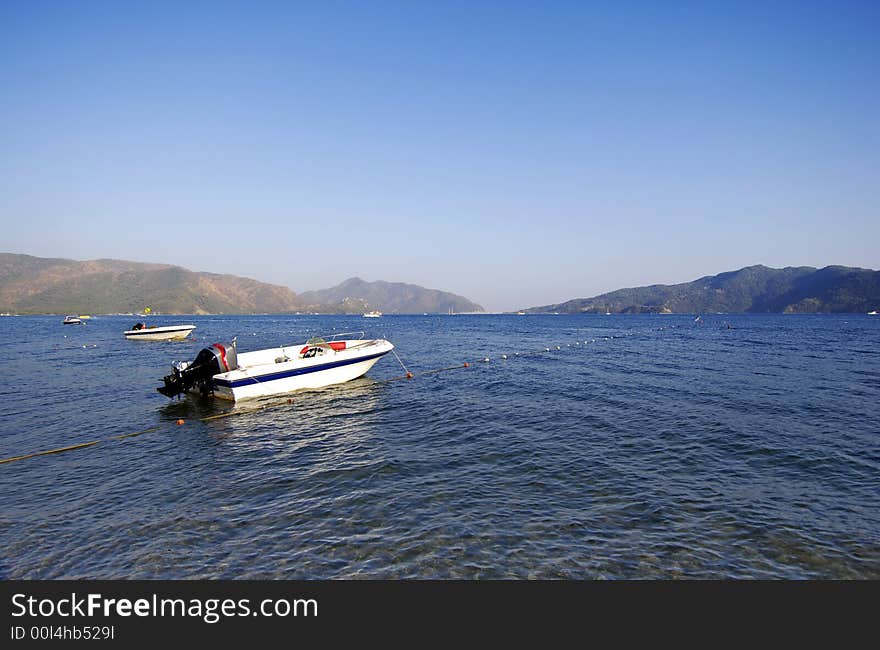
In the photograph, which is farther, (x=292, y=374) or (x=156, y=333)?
(x=156, y=333)

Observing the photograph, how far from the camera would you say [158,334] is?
217 feet

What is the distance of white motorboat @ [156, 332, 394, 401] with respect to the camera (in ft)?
77.5

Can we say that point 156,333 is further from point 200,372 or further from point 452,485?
point 452,485

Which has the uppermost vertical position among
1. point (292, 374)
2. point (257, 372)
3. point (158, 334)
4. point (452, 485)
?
point (158, 334)

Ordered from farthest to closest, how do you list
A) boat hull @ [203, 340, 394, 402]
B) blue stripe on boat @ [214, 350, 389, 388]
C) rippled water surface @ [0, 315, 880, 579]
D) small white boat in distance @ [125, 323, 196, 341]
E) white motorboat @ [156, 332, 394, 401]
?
small white boat in distance @ [125, 323, 196, 341] < white motorboat @ [156, 332, 394, 401] < boat hull @ [203, 340, 394, 402] < blue stripe on boat @ [214, 350, 389, 388] < rippled water surface @ [0, 315, 880, 579]

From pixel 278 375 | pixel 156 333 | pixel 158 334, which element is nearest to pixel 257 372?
pixel 278 375

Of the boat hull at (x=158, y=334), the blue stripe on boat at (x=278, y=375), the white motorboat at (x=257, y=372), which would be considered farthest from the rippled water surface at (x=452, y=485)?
the boat hull at (x=158, y=334)

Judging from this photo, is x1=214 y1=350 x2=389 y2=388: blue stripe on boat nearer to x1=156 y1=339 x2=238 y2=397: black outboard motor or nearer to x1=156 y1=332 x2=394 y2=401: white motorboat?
x1=156 y1=332 x2=394 y2=401: white motorboat

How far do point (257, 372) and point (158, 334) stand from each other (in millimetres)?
53448

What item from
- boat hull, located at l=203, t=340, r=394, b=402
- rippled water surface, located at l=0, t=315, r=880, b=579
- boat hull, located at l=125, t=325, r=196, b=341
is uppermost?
boat hull, located at l=125, t=325, r=196, b=341

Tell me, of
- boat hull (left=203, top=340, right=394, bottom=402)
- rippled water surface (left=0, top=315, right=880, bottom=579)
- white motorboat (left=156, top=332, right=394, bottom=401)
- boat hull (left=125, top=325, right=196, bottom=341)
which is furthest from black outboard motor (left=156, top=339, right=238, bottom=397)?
boat hull (left=125, top=325, right=196, bottom=341)
